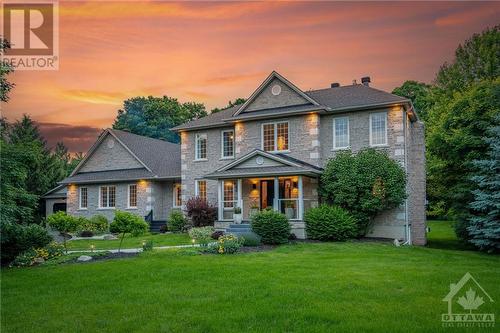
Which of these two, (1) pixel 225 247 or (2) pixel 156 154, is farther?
(2) pixel 156 154

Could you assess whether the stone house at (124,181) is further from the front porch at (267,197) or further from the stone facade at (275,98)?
the stone facade at (275,98)

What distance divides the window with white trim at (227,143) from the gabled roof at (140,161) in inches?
173

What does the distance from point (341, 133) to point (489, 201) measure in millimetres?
7605

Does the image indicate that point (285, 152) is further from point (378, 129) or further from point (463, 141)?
point (463, 141)

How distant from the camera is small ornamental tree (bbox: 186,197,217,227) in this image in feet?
82.4

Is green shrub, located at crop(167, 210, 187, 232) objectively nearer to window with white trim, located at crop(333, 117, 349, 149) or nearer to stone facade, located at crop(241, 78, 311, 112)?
stone facade, located at crop(241, 78, 311, 112)

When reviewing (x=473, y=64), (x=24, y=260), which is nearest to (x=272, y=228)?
(x=24, y=260)

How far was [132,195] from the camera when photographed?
30328 millimetres

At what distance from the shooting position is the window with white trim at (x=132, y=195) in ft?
98.9

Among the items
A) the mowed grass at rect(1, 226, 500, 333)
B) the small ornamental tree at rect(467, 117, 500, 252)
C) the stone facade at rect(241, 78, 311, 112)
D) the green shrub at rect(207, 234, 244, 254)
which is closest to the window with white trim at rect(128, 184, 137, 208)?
the stone facade at rect(241, 78, 311, 112)

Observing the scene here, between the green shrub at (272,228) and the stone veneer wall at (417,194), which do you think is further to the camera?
the stone veneer wall at (417,194)

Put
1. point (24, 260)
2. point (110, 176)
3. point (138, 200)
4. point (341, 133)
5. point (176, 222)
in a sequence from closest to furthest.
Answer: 1. point (24, 260)
2. point (341, 133)
3. point (176, 222)
4. point (138, 200)
5. point (110, 176)

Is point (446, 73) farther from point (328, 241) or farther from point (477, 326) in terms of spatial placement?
point (477, 326)

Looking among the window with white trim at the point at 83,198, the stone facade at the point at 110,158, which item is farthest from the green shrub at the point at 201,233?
the window with white trim at the point at 83,198
